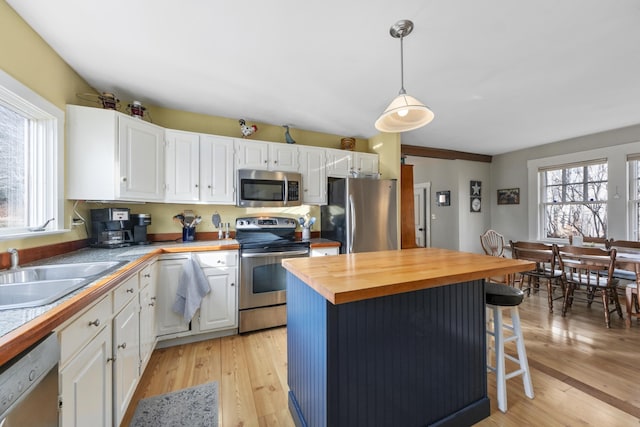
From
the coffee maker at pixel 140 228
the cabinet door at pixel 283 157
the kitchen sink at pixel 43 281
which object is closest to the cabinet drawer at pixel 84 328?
the kitchen sink at pixel 43 281

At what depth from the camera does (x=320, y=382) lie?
3.87 ft

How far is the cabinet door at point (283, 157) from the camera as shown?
3.15 metres

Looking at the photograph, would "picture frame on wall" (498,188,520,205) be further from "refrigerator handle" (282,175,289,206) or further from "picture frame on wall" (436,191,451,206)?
"refrigerator handle" (282,175,289,206)

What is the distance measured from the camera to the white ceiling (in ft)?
5.05

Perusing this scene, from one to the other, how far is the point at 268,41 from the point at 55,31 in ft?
4.64

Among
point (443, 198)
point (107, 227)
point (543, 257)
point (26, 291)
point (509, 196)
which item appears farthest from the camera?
point (443, 198)

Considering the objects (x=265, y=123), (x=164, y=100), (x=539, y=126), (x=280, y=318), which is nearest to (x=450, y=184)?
(x=539, y=126)

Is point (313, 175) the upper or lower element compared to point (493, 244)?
upper

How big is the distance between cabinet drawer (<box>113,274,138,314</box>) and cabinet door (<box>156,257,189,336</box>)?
0.62 m

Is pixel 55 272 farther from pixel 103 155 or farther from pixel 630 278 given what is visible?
pixel 630 278

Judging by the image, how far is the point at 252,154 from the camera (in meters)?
3.05

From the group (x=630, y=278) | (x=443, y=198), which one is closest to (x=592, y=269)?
(x=630, y=278)

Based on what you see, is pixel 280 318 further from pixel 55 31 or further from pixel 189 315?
pixel 55 31

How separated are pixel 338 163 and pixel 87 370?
10.1 ft
